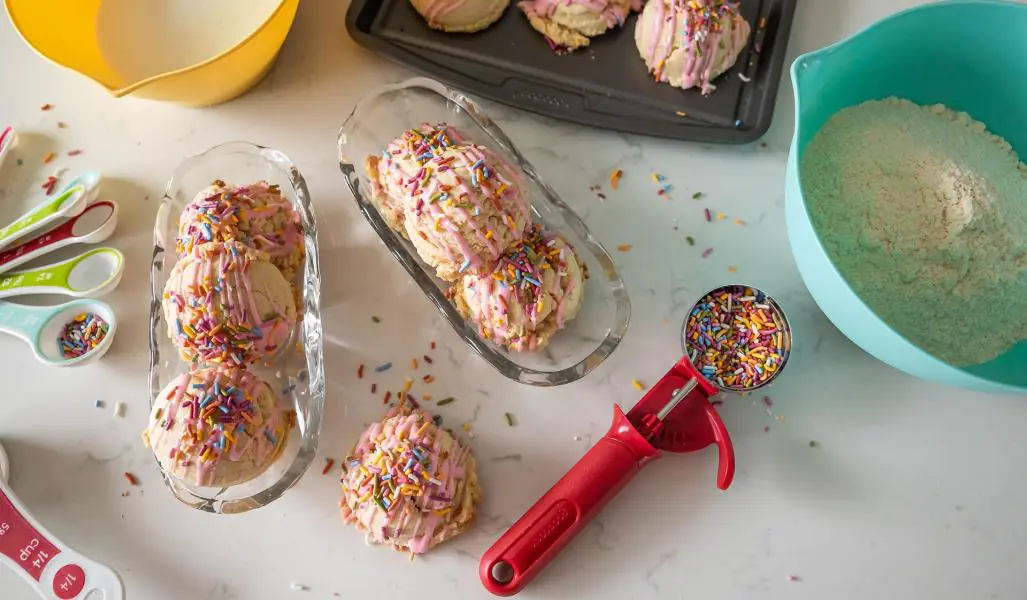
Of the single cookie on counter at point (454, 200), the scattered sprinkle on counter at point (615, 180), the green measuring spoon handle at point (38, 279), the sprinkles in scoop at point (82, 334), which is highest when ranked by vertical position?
the single cookie on counter at point (454, 200)

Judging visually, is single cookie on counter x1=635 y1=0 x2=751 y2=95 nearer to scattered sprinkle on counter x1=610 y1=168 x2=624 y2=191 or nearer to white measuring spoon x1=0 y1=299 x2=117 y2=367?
scattered sprinkle on counter x1=610 y1=168 x2=624 y2=191

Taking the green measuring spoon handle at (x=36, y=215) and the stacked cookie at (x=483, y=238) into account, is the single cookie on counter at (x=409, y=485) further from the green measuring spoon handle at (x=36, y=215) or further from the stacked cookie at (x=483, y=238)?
the green measuring spoon handle at (x=36, y=215)

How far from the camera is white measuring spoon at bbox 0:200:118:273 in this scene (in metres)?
1.11

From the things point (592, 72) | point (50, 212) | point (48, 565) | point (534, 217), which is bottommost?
point (48, 565)

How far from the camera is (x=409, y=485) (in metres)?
0.92

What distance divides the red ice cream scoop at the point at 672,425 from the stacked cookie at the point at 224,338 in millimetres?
344


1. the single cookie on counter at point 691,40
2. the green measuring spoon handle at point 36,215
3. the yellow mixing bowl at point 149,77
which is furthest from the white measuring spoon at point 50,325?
the single cookie on counter at point 691,40

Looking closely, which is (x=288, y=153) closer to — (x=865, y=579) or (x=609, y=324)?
(x=609, y=324)

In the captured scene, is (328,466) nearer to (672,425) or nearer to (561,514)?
(561,514)

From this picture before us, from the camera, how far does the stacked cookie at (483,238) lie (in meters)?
0.93

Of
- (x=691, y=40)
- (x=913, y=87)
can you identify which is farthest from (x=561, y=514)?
(x=913, y=87)

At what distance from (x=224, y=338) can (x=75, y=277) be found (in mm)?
324

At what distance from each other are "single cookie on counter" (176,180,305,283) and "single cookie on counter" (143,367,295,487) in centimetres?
17

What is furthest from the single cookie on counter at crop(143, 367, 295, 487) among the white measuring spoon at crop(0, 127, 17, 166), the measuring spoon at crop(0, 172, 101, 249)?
the white measuring spoon at crop(0, 127, 17, 166)
